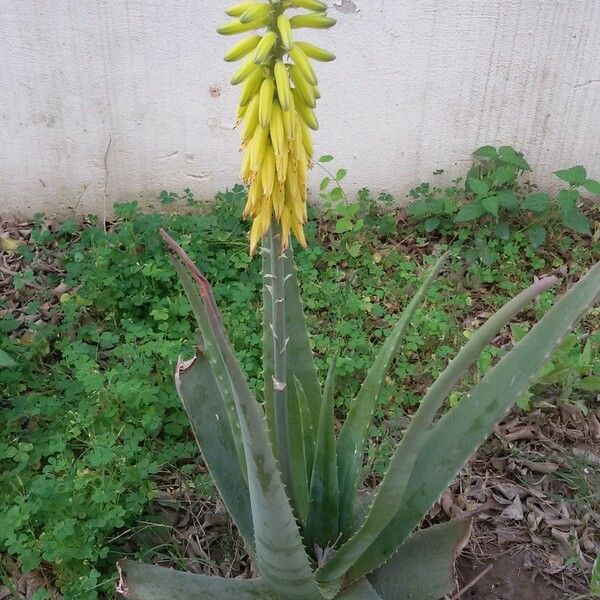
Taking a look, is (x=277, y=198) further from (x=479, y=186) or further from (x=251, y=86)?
(x=479, y=186)

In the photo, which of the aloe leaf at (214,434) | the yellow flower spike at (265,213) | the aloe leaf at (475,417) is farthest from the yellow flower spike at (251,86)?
the aloe leaf at (214,434)

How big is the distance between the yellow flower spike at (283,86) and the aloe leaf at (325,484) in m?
0.73

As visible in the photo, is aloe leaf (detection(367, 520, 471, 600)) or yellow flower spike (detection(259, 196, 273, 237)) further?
aloe leaf (detection(367, 520, 471, 600))

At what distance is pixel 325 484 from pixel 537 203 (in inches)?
90.4

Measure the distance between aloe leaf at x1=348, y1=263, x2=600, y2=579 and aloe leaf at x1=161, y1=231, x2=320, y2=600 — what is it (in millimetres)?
257

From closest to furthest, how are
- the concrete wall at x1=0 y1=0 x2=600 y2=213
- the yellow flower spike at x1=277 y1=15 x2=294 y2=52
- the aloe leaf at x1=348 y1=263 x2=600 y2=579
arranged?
the yellow flower spike at x1=277 y1=15 x2=294 y2=52 → the aloe leaf at x1=348 y1=263 x2=600 y2=579 → the concrete wall at x1=0 y1=0 x2=600 y2=213

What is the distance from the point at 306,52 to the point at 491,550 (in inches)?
73.2

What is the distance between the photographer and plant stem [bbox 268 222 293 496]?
54.4 inches

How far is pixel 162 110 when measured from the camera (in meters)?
3.53

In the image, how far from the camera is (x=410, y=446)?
58.3 inches

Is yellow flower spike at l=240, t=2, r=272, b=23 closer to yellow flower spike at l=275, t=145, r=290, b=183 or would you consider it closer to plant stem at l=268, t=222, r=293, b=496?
yellow flower spike at l=275, t=145, r=290, b=183

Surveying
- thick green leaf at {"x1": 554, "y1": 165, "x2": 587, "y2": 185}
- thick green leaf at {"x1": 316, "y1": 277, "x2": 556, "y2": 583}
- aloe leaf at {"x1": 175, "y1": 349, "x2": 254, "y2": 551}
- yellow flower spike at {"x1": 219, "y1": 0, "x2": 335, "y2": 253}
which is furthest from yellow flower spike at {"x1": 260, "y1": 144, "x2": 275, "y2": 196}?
thick green leaf at {"x1": 554, "y1": 165, "x2": 587, "y2": 185}

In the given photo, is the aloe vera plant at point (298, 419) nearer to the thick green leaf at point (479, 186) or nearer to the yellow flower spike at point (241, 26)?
the yellow flower spike at point (241, 26)

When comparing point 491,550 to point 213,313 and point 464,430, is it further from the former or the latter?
point 213,313
